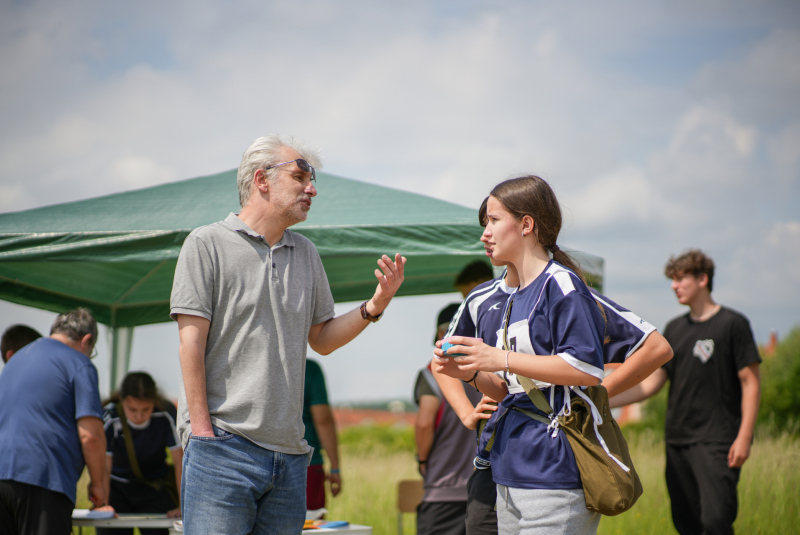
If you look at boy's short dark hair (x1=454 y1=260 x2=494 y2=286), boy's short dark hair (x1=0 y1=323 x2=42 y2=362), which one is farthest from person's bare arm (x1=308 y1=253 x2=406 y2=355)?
boy's short dark hair (x1=0 y1=323 x2=42 y2=362)

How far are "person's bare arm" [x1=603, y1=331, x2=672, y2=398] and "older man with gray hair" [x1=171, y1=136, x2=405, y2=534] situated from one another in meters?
0.75

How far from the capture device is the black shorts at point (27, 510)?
318cm

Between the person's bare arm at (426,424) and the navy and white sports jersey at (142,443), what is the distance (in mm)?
1595

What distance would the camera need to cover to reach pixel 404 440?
19.6 metres

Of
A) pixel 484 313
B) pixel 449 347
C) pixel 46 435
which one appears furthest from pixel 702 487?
pixel 46 435

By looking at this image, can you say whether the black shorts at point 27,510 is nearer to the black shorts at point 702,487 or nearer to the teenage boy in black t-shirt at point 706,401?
the teenage boy in black t-shirt at point 706,401

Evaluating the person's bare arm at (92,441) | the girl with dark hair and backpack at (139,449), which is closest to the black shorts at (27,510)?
the person's bare arm at (92,441)

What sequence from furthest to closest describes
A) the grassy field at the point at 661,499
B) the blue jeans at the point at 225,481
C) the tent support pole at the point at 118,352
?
the tent support pole at the point at 118,352
the grassy field at the point at 661,499
the blue jeans at the point at 225,481

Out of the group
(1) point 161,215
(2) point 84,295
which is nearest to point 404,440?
(2) point 84,295

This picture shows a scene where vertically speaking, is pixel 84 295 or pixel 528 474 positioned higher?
pixel 84 295

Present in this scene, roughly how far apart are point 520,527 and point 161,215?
2734 millimetres

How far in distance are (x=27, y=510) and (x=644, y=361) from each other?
9.18 feet

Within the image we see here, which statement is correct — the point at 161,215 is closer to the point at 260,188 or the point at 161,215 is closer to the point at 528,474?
the point at 260,188

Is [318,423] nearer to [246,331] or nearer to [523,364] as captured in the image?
[246,331]
